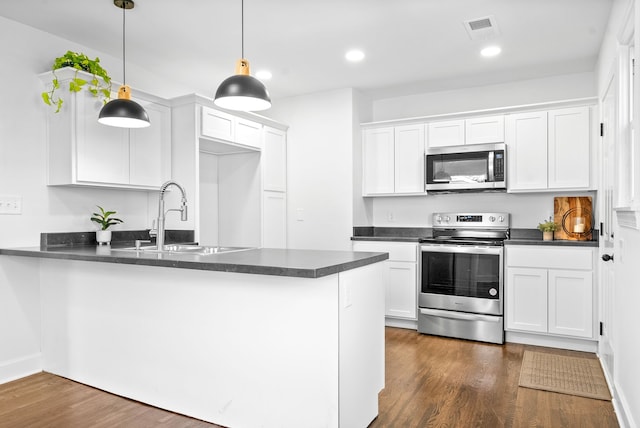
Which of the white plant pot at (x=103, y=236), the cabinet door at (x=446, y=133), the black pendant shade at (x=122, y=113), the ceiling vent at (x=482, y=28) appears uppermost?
the ceiling vent at (x=482, y=28)

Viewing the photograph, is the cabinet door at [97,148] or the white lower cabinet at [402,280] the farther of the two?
the white lower cabinet at [402,280]

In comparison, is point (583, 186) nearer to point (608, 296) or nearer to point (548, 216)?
point (548, 216)

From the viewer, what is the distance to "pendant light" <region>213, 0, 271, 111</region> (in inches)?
88.4

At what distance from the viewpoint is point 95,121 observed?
10.7 feet

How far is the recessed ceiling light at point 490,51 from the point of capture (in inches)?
141

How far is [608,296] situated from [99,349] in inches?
135

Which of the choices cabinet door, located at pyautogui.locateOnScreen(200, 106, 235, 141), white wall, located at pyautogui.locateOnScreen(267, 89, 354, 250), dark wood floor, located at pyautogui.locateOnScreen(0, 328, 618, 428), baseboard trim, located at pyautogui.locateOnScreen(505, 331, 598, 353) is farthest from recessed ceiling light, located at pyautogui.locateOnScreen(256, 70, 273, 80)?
baseboard trim, located at pyautogui.locateOnScreen(505, 331, 598, 353)

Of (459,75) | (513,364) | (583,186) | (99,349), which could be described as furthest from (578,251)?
(99,349)

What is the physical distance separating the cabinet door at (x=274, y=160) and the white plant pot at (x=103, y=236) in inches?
64.6

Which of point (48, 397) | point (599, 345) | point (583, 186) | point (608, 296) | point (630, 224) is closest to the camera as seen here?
point (630, 224)

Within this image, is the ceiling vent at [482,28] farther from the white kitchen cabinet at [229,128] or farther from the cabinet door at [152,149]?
the cabinet door at [152,149]

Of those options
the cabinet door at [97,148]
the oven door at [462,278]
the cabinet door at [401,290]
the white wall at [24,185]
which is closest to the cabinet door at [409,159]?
the oven door at [462,278]

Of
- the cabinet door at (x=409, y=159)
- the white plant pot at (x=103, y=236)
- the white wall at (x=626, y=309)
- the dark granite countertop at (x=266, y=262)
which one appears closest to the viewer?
the dark granite countertop at (x=266, y=262)

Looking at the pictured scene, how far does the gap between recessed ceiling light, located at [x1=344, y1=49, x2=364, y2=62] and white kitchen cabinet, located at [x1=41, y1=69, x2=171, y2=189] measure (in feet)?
5.56
